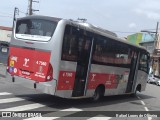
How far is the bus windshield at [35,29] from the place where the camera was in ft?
41.8

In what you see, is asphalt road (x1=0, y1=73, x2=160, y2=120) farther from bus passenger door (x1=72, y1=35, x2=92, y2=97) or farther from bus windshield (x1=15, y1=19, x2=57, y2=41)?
bus windshield (x1=15, y1=19, x2=57, y2=41)

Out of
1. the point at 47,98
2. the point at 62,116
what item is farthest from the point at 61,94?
the point at 47,98

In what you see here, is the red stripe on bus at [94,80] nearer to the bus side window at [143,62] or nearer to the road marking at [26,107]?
the road marking at [26,107]

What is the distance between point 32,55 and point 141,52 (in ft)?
31.4

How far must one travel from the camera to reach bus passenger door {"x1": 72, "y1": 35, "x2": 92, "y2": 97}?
13484 millimetres

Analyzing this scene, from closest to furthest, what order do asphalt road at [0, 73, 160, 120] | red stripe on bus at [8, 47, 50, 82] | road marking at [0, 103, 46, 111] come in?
road marking at [0, 103, 46, 111], asphalt road at [0, 73, 160, 120], red stripe on bus at [8, 47, 50, 82]

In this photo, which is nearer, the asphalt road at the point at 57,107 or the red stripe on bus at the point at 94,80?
the asphalt road at the point at 57,107

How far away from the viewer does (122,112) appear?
14.2 meters

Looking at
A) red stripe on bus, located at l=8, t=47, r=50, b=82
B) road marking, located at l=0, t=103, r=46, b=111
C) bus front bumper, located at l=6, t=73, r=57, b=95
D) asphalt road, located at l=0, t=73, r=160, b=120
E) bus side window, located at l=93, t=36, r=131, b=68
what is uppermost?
bus side window, located at l=93, t=36, r=131, b=68

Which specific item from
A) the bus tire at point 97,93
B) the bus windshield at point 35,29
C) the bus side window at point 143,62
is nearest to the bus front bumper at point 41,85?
the bus windshield at point 35,29

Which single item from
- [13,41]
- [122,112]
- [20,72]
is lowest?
[122,112]

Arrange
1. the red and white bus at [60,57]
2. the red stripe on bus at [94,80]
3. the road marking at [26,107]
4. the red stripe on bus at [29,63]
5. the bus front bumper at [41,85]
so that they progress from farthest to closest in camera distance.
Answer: the red stripe on bus at [94,80] < the red stripe on bus at [29,63] < the red and white bus at [60,57] < the bus front bumper at [41,85] < the road marking at [26,107]

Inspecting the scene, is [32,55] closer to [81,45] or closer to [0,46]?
[81,45]

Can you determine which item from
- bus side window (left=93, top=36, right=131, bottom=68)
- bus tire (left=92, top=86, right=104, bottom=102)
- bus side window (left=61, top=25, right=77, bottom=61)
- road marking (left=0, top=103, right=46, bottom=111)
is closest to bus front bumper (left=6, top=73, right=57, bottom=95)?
road marking (left=0, top=103, right=46, bottom=111)
